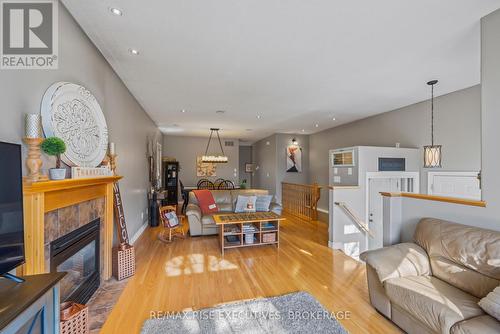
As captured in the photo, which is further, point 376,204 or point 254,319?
point 376,204

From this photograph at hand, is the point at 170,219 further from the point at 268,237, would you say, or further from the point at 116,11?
the point at 116,11

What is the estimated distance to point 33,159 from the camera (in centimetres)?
144

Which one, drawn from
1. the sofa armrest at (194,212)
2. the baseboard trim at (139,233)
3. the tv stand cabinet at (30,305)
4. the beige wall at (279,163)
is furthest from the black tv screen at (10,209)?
the beige wall at (279,163)

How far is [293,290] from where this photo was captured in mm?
2562

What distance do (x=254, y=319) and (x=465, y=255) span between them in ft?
6.45

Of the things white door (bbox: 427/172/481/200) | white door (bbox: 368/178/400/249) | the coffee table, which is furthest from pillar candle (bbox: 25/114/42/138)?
white door (bbox: 427/172/481/200)

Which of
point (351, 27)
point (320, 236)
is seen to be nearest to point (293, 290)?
point (320, 236)

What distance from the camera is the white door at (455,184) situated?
3.54m

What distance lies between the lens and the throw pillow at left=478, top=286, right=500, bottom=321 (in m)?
1.40

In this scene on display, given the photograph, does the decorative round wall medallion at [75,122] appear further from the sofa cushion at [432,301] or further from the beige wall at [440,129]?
the beige wall at [440,129]

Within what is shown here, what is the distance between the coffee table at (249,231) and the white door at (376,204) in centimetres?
208

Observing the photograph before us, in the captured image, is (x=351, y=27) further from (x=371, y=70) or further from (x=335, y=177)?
(x=335, y=177)

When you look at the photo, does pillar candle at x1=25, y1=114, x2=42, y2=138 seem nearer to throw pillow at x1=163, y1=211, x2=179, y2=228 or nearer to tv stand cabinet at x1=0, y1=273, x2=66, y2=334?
tv stand cabinet at x1=0, y1=273, x2=66, y2=334

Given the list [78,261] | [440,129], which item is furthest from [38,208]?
[440,129]
